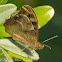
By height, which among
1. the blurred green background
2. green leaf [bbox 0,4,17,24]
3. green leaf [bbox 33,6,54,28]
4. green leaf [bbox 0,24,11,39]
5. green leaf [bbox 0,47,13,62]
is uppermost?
green leaf [bbox 0,4,17,24]

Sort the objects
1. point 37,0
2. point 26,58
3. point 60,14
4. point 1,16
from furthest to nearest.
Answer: point 60,14, point 37,0, point 26,58, point 1,16

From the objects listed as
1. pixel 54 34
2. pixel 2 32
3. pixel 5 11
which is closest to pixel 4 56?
pixel 2 32

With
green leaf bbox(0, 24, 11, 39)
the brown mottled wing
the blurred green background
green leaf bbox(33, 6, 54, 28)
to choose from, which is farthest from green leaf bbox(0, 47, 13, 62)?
the blurred green background

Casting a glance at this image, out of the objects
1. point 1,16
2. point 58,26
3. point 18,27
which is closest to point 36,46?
point 18,27

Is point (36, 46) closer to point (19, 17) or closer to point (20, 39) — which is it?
point (20, 39)

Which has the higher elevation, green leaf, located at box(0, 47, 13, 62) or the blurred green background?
green leaf, located at box(0, 47, 13, 62)

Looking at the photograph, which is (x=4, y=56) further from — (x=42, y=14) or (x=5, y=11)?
(x=42, y=14)

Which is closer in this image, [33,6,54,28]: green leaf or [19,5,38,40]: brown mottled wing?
[19,5,38,40]: brown mottled wing

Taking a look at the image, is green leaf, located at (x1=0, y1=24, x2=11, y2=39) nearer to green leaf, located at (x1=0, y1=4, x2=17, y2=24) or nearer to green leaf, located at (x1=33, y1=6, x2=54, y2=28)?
green leaf, located at (x1=0, y1=4, x2=17, y2=24)
